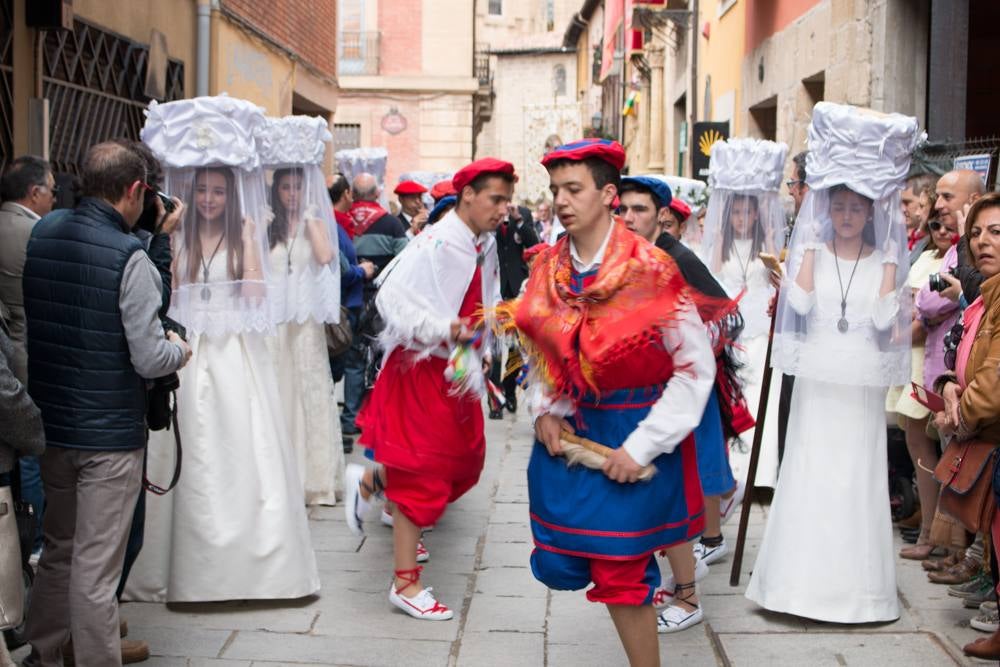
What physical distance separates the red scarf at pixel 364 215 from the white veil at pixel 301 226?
307 centimetres

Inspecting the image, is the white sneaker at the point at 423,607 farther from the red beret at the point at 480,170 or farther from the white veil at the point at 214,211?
the red beret at the point at 480,170

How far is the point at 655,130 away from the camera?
2753 centimetres

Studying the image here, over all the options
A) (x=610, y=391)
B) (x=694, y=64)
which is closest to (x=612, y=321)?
(x=610, y=391)

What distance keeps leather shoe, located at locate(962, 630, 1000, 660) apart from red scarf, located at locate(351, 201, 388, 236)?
6.59m

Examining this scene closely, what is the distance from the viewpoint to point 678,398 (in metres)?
3.82

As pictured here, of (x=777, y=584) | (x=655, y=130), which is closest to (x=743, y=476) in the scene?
(x=777, y=584)

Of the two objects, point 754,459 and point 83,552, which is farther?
point 754,459

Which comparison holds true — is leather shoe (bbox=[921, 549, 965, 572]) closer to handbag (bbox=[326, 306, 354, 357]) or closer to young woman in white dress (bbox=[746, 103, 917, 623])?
young woman in white dress (bbox=[746, 103, 917, 623])

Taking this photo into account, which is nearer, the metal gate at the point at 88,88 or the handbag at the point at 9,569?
the handbag at the point at 9,569

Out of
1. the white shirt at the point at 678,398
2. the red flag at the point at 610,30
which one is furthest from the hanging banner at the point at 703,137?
the red flag at the point at 610,30

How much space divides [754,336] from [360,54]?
1033 inches

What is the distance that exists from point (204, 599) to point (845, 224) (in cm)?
317

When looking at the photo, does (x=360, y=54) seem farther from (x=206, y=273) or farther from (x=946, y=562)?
(x=946, y=562)

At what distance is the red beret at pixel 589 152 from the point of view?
395cm
